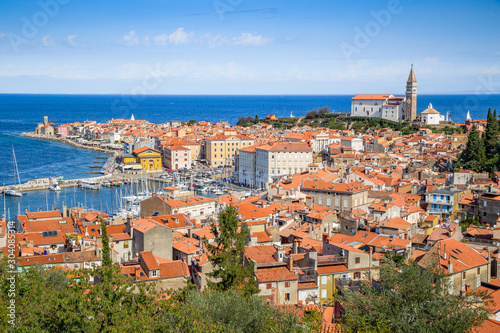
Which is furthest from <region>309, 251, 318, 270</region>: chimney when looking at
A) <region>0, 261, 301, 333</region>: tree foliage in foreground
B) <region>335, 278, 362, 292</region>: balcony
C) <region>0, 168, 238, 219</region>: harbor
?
<region>0, 168, 238, 219</region>: harbor

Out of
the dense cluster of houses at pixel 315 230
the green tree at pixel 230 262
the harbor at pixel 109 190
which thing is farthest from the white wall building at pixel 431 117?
the green tree at pixel 230 262

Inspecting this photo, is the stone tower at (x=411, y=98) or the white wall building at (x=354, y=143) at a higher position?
the stone tower at (x=411, y=98)

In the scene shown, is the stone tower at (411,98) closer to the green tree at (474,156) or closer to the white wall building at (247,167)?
the white wall building at (247,167)

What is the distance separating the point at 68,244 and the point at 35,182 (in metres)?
29.7

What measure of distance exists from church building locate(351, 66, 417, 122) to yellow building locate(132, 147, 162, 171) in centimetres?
3399

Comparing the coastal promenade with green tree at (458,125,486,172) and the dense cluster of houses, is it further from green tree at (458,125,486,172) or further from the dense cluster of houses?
green tree at (458,125,486,172)

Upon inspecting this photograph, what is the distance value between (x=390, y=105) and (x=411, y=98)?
318 centimetres

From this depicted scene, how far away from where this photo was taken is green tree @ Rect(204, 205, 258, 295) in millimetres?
11273

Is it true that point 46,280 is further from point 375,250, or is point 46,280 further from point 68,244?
point 375,250

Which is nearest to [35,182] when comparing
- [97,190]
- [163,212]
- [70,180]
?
[70,180]

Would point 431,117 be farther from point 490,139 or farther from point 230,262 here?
point 230,262

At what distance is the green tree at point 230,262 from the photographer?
37.0 feet

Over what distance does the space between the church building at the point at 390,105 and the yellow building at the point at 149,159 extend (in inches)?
1338

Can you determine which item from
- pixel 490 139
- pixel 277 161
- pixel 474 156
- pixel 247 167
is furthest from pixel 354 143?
pixel 474 156
